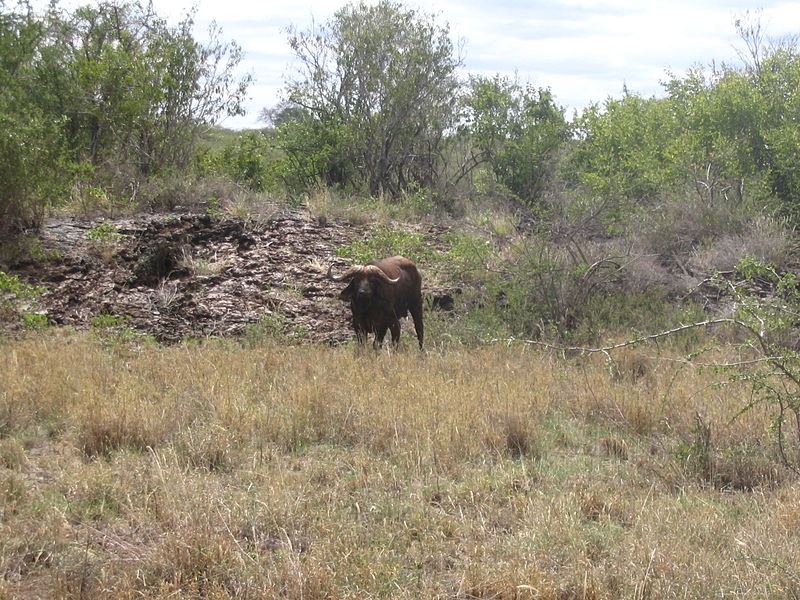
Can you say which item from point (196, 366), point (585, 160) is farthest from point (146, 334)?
point (585, 160)

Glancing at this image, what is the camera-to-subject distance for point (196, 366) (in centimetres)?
808

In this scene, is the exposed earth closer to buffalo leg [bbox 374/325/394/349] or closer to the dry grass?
buffalo leg [bbox 374/325/394/349]

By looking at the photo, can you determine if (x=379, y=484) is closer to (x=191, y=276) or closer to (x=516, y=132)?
(x=191, y=276)

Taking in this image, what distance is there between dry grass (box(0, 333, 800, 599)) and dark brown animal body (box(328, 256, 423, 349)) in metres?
1.23

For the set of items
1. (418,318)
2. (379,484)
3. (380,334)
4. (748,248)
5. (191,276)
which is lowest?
(379,484)

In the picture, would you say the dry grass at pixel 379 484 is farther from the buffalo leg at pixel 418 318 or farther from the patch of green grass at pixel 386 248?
the patch of green grass at pixel 386 248

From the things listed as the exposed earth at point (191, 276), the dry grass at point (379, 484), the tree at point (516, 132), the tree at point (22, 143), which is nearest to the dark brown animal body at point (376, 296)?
the exposed earth at point (191, 276)

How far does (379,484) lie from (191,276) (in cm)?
726

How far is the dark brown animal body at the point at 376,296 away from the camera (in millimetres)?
9438

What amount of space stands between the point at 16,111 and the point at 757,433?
10.5 metres

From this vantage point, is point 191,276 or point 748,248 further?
point 748,248

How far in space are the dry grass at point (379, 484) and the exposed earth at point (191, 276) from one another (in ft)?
7.27

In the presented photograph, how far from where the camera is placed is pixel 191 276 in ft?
39.1

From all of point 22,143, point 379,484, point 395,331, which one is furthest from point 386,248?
point 379,484
